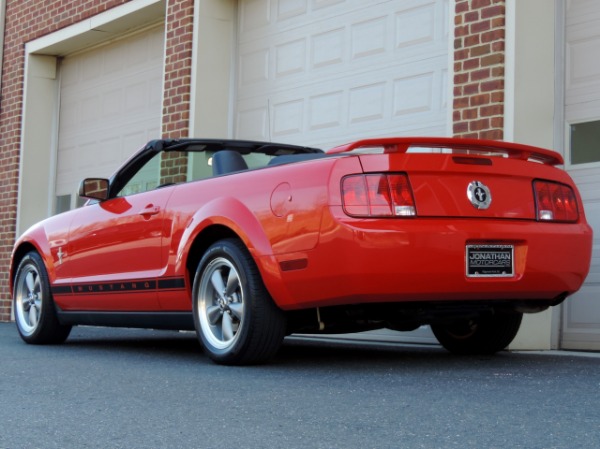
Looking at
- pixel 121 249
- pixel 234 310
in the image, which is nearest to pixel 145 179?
pixel 121 249

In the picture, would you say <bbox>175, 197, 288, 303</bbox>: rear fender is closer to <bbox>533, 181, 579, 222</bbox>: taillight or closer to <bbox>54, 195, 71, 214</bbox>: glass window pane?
<bbox>533, 181, 579, 222</bbox>: taillight

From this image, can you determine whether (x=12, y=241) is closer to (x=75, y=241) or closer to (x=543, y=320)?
(x=75, y=241)

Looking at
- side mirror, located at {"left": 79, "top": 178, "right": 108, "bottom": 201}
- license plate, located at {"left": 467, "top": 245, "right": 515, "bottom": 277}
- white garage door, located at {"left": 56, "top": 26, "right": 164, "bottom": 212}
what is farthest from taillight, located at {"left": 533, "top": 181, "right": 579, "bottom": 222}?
white garage door, located at {"left": 56, "top": 26, "right": 164, "bottom": 212}

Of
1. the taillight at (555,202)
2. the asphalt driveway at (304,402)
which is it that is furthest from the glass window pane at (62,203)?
the taillight at (555,202)

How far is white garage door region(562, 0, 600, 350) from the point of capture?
714 cm

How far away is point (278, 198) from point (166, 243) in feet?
3.73

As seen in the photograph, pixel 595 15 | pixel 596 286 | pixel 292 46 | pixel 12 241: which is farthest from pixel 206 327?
pixel 12 241

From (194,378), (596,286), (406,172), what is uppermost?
(406,172)

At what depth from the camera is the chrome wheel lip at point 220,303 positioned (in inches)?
216

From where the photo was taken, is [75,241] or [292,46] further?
[292,46]

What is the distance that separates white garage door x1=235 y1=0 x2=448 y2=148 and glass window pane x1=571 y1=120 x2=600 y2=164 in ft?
3.94

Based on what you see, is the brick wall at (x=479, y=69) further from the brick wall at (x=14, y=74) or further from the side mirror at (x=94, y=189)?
the brick wall at (x=14, y=74)

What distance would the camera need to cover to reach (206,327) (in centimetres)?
568

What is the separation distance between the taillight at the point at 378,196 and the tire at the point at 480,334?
1.37 meters
